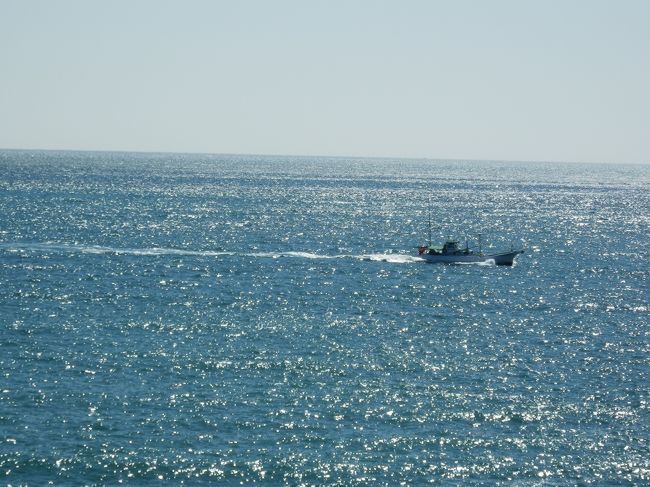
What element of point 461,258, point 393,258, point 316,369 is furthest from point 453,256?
point 316,369

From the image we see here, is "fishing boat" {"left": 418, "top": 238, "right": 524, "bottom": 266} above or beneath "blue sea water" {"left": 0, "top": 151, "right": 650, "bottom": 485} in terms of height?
above

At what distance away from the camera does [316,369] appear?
207 feet

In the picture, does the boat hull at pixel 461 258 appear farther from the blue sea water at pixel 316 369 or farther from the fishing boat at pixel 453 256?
the blue sea water at pixel 316 369

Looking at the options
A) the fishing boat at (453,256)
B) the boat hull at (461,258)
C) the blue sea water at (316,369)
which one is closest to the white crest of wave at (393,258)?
the blue sea water at (316,369)

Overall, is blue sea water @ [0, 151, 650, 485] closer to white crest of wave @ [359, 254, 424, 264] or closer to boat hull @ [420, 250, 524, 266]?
white crest of wave @ [359, 254, 424, 264]

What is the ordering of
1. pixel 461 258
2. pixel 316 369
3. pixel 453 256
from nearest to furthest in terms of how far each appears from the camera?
pixel 316 369, pixel 453 256, pixel 461 258

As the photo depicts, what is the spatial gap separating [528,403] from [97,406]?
26.4m

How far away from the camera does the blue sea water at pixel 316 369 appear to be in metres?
47.1

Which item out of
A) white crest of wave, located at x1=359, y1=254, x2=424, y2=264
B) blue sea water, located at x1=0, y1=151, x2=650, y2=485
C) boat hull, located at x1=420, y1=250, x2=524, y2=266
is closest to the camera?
blue sea water, located at x1=0, y1=151, x2=650, y2=485

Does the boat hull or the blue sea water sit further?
the boat hull

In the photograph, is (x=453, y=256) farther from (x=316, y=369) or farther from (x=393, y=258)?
(x=316, y=369)

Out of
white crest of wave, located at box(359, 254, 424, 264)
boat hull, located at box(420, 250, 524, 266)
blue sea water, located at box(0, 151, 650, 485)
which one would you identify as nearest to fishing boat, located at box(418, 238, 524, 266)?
boat hull, located at box(420, 250, 524, 266)

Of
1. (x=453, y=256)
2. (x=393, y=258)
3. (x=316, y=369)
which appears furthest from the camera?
(x=393, y=258)

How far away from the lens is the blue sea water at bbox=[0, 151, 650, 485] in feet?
155
